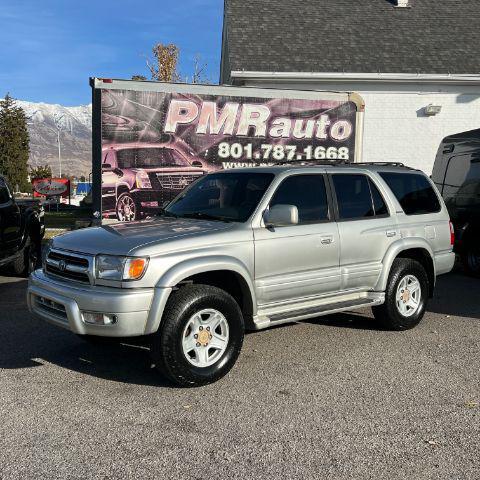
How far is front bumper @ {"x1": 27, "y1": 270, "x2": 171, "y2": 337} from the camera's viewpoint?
418 cm

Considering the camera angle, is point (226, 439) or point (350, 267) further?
point (350, 267)

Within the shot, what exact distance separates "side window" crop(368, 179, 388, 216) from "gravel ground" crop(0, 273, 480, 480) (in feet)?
4.40

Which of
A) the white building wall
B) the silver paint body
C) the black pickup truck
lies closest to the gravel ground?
the silver paint body

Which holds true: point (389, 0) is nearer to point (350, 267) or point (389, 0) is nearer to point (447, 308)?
point (447, 308)

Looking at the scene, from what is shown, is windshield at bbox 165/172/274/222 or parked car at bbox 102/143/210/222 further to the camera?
parked car at bbox 102/143/210/222

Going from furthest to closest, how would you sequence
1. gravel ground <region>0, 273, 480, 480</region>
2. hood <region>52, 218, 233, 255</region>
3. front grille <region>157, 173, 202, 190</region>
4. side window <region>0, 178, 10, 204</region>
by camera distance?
1. front grille <region>157, 173, 202, 190</region>
2. side window <region>0, 178, 10, 204</region>
3. hood <region>52, 218, 233, 255</region>
4. gravel ground <region>0, 273, 480, 480</region>

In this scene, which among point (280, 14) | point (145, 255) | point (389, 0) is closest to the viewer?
point (145, 255)

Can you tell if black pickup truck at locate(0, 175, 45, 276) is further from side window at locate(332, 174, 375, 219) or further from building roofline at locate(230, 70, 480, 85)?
building roofline at locate(230, 70, 480, 85)

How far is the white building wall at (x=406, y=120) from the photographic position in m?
16.2

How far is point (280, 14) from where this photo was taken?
18172 millimetres

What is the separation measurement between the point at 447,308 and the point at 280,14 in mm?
13584

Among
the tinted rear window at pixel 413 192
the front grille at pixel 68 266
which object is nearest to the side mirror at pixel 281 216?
the front grille at pixel 68 266

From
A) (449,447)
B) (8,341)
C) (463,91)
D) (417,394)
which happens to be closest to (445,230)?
(417,394)

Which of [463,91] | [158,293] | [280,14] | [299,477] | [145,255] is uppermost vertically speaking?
[280,14]
